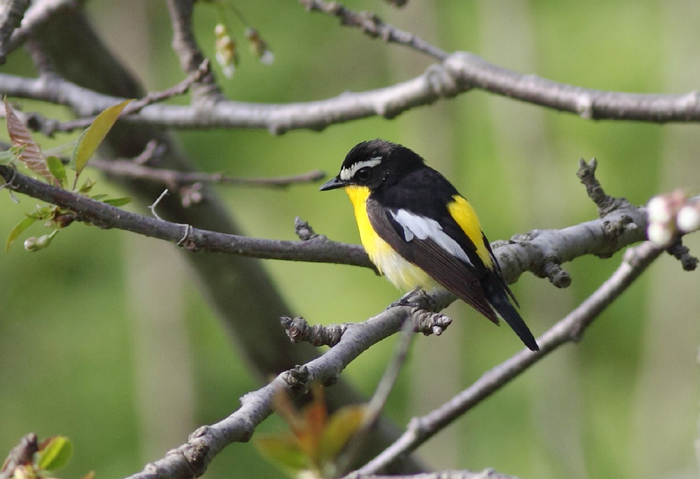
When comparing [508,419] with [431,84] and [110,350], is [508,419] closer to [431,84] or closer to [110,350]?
[110,350]

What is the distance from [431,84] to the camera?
3.42 meters

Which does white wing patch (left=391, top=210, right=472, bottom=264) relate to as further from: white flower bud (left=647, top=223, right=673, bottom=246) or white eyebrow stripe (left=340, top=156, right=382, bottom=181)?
white flower bud (left=647, top=223, right=673, bottom=246)

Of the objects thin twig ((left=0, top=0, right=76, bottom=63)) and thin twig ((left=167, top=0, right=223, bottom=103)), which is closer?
thin twig ((left=0, top=0, right=76, bottom=63))

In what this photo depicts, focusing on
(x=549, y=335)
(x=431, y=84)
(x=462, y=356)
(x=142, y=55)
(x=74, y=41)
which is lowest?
(x=462, y=356)

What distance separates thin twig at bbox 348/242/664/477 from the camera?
320cm

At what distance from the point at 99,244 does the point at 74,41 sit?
5.26m

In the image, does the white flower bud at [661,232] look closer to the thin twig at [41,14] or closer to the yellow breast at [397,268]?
the yellow breast at [397,268]

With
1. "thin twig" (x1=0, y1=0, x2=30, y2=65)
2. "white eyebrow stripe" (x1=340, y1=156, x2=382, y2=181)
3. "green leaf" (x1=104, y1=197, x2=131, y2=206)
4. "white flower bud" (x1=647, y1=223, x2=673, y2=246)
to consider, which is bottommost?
"white flower bud" (x1=647, y1=223, x2=673, y2=246)

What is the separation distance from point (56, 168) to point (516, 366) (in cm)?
205

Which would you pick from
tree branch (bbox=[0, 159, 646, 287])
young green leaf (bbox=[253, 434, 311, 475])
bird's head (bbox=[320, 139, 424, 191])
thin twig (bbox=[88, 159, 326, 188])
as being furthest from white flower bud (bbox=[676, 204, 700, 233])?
bird's head (bbox=[320, 139, 424, 191])

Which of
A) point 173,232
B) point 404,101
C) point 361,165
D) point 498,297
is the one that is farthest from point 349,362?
point 361,165

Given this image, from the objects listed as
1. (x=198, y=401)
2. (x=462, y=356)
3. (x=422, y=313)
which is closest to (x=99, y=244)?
(x=198, y=401)

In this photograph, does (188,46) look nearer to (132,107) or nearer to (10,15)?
(132,107)

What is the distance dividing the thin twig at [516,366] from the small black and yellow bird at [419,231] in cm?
13
